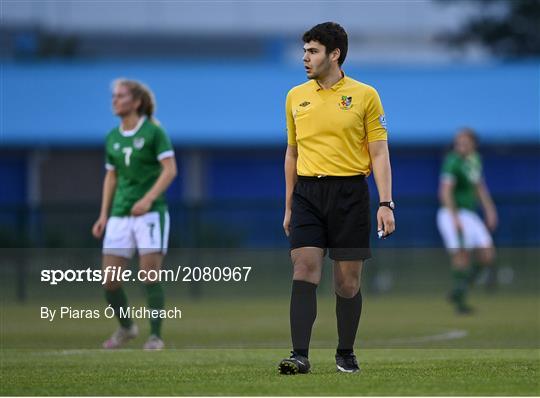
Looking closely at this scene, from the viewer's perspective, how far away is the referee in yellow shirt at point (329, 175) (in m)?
9.35

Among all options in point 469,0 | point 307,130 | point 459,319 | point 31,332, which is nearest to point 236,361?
point 307,130

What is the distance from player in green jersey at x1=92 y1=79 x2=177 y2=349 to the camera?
40.4 ft

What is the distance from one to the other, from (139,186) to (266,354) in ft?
6.39

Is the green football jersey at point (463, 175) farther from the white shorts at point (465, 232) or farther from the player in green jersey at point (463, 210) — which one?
the white shorts at point (465, 232)

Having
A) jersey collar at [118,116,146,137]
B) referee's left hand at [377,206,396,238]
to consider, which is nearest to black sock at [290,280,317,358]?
referee's left hand at [377,206,396,238]

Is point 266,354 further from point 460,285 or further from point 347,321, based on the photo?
point 460,285

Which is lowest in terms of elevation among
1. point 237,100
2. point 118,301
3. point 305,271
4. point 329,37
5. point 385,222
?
point 118,301

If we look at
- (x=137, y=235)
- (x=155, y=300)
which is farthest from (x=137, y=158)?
(x=155, y=300)

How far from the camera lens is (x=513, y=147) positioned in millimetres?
36719

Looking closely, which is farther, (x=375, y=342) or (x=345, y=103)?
(x=375, y=342)

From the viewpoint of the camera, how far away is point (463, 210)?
61.8ft

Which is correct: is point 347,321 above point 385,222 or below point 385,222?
below

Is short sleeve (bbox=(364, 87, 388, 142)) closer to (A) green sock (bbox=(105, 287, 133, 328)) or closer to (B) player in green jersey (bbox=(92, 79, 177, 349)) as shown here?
(B) player in green jersey (bbox=(92, 79, 177, 349))

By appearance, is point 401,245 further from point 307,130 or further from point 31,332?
point 307,130
